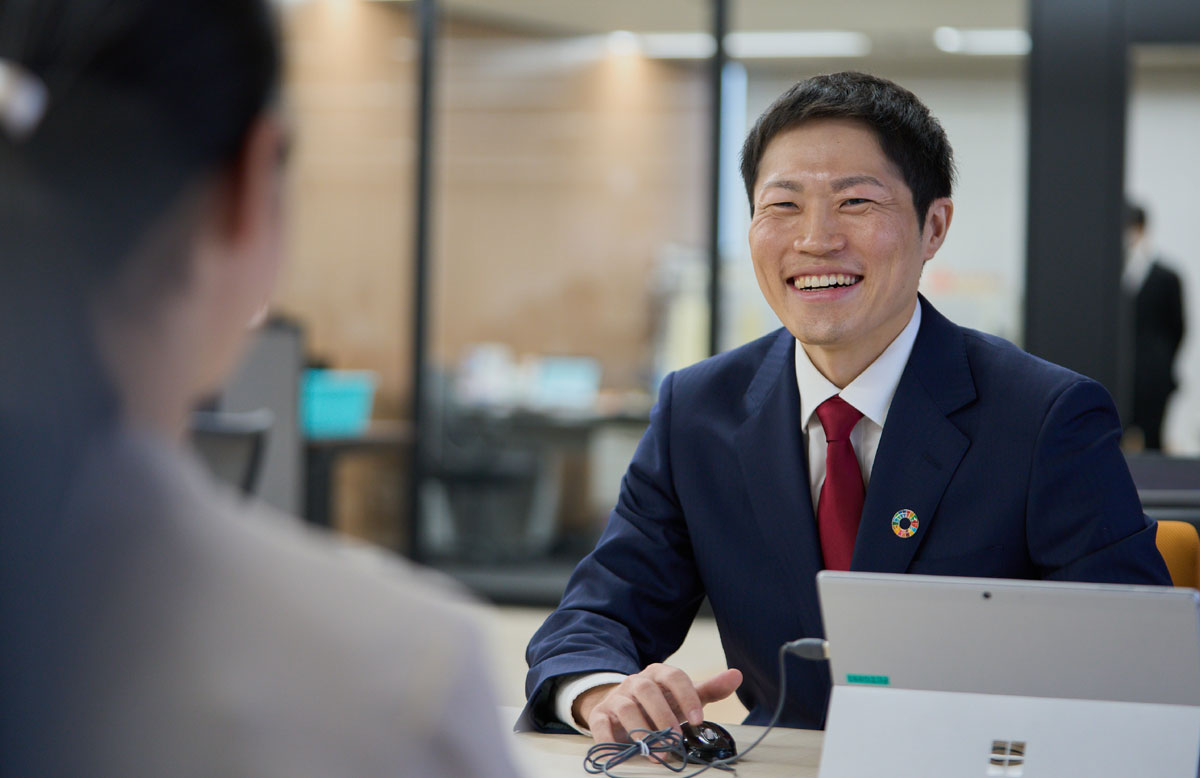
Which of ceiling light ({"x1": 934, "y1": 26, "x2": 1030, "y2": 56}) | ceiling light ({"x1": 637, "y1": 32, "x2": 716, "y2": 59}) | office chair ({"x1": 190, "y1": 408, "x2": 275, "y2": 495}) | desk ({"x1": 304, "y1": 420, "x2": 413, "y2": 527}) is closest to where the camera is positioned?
office chair ({"x1": 190, "y1": 408, "x2": 275, "y2": 495})

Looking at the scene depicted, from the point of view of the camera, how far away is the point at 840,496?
1611 mm

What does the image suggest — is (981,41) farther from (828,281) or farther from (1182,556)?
(1182,556)

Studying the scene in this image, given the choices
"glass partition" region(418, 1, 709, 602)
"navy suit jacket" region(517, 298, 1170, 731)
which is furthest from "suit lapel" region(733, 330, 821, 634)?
"glass partition" region(418, 1, 709, 602)

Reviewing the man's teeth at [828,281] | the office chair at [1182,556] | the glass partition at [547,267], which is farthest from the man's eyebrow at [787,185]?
the glass partition at [547,267]

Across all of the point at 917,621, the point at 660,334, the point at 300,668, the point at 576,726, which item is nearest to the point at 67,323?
the point at 300,668

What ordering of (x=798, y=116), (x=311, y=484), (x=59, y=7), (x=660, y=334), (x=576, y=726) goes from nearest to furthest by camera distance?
(x=59, y=7)
(x=576, y=726)
(x=798, y=116)
(x=311, y=484)
(x=660, y=334)

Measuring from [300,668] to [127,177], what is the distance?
0.60 feet

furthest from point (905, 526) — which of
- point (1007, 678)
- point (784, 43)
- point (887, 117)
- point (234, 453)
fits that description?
point (784, 43)

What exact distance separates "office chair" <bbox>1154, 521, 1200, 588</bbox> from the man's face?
448mm

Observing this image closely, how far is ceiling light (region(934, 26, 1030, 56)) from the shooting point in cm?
528

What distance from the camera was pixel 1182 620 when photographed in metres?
1.06

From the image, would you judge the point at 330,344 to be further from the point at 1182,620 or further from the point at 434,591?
the point at 434,591

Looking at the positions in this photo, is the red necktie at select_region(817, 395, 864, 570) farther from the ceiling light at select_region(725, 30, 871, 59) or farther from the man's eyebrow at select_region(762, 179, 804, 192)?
the ceiling light at select_region(725, 30, 871, 59)

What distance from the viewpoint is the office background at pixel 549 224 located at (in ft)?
17.9
